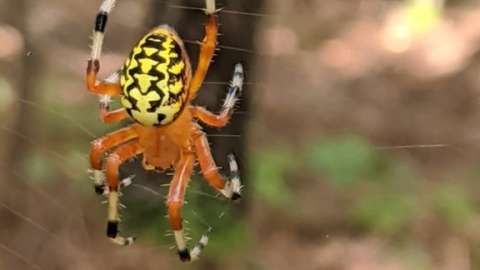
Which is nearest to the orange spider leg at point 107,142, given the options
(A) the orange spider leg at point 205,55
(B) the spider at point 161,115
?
(B) the spider at point 161,115

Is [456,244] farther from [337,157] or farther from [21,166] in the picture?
[21,166]

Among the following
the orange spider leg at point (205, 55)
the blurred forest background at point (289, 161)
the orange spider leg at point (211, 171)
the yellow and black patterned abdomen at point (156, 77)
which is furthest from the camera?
the blurred forest background at point (289, 161)

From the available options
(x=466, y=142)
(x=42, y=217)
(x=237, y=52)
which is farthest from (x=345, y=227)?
(x=237, y=52)

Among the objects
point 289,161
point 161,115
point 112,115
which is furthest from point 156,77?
point 289,161

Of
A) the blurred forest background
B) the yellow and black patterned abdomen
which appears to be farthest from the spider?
the blurred forest background

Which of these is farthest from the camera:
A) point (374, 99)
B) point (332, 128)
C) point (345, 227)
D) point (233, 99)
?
point (374, 99)

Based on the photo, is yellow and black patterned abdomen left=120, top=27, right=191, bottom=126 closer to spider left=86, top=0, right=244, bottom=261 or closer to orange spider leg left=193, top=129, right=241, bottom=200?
spider left=86, top=0, right=244, bottom=261

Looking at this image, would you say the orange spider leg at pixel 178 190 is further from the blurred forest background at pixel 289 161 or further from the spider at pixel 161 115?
the blurred forest background at pixel 289 161

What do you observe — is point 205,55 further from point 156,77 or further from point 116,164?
point 116,164
